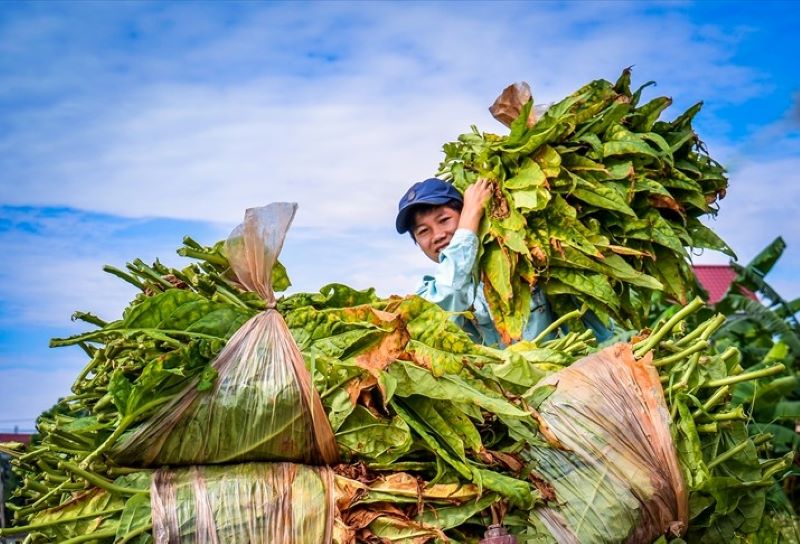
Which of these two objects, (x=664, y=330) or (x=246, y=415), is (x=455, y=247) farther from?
(x=246, y=415)

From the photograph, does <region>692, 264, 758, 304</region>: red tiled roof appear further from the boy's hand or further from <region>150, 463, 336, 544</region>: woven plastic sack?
<region>150, 463, 336, 544</region>: woven plastic sack

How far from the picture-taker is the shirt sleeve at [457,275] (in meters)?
3.47

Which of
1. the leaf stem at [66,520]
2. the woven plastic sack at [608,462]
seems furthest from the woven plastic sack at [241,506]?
the woven plastic sack at [608,462]

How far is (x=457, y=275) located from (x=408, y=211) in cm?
63

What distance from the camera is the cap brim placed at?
386 centimetres

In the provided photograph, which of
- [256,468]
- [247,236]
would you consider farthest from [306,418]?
[247,236]

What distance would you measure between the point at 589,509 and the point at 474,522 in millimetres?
311

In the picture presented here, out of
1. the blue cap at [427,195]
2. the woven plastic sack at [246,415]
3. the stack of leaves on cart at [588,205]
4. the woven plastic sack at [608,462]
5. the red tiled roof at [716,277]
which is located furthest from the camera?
the red tiled roof at [716,277]

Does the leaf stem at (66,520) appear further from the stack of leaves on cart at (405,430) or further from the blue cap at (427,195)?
the blue cap at (427,195)

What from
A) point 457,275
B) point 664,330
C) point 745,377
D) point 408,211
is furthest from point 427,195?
point 745,377

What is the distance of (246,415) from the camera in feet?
7.02

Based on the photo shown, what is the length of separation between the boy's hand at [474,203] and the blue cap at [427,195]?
0.19 m

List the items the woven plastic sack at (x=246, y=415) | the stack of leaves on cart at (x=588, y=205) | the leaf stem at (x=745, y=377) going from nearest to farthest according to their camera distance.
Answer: the woven plastic sack at (x=246, y=415), the leaf stem at (x=745, y=377), the stack of leaves on cart at (x=588, y=205)

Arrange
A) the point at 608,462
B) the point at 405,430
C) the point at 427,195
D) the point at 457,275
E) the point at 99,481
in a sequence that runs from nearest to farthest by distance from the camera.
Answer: the point at 99,481
the point at 405,430
the point at 608,462
the point at 457,275
the point at 427,195
